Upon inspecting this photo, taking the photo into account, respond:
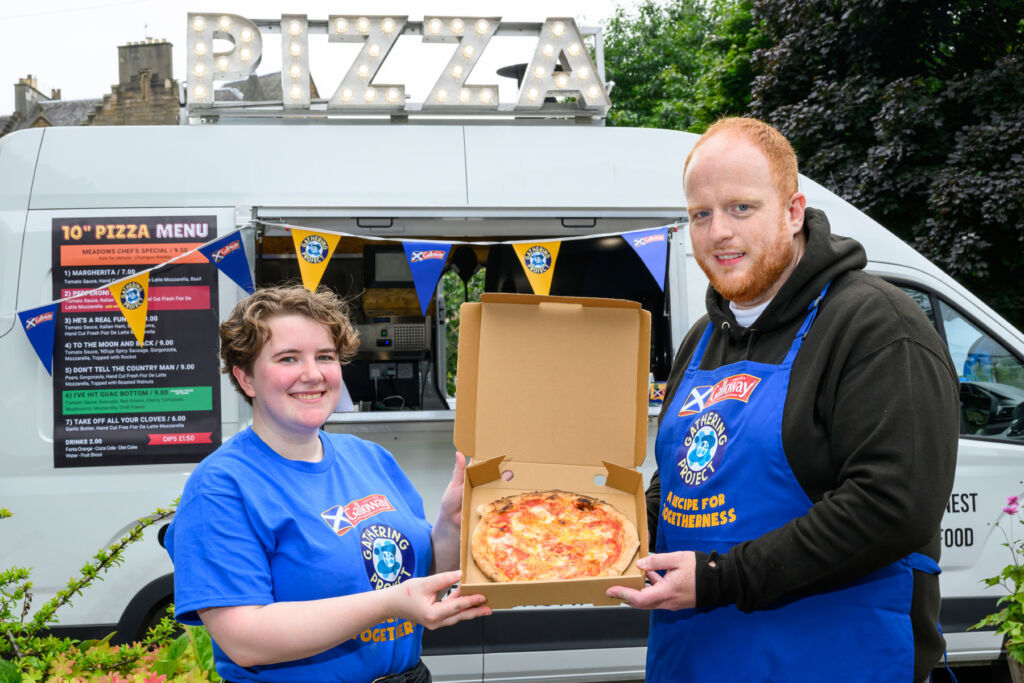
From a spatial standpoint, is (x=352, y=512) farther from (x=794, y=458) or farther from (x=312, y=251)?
(x=312, y=251)

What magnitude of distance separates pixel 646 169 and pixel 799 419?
2.76 metres

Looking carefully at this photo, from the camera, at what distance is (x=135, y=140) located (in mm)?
4055

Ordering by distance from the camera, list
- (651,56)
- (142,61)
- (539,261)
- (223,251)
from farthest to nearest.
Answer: (142,61), (651,56), (539,261), (223,251)

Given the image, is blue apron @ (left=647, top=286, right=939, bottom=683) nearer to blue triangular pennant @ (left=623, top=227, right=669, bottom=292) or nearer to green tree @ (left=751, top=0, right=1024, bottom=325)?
blue triangular pennant @ (left=623, top=227, right=669, bottom=292)

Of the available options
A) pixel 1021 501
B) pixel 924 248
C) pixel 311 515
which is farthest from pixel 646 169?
pixel 924 248

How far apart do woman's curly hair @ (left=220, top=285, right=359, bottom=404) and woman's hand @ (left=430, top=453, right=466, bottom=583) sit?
1.45 ft

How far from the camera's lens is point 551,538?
1.99m

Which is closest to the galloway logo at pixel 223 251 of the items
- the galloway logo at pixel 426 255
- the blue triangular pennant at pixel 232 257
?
the blue triangular pennant at pixel 232 257

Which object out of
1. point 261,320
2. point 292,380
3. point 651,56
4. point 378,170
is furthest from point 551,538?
point 651,56

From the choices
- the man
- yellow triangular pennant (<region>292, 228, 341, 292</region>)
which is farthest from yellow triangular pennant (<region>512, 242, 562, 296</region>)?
the man

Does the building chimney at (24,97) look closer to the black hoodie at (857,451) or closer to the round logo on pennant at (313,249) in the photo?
the round logo on pennant at (313,249)

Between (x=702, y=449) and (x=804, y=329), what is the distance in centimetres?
36

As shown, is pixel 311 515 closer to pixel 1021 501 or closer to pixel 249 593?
pixel 249 593

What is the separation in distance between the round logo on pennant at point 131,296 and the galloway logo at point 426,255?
127cm
